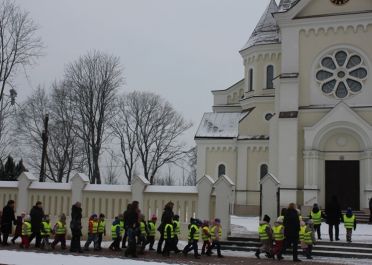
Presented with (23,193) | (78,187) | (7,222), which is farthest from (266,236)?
(23,193)

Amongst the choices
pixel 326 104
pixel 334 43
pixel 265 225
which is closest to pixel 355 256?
pixel 265 225

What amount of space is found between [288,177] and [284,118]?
3215mm

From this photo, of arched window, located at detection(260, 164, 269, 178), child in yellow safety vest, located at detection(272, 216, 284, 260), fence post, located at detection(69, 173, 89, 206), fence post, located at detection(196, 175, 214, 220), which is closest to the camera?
child in yellow safety vest, located at detection(272, 216, 284, 260)

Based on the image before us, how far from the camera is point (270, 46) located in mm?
36375

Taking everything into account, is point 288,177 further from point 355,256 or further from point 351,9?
point 355,256

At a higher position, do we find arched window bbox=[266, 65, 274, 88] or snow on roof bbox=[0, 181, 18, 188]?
arched window bbox=[266, 65, 274, 88]

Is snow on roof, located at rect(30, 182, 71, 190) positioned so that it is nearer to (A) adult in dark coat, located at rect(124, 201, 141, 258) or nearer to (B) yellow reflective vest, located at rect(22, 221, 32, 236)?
(B) yellow reflective vest, located at rect(22, 221, 32, 236)

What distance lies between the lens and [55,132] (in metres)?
43.3

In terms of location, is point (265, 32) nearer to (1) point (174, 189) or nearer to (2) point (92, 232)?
(1) point (174, 189)

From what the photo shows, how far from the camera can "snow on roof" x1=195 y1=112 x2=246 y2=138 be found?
1420 inches

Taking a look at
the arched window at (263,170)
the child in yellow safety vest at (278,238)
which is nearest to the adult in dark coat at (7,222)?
the child in yellow safety vest at (278,238)

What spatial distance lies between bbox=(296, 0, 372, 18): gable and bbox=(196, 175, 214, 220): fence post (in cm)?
1427

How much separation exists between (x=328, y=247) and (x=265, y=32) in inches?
932

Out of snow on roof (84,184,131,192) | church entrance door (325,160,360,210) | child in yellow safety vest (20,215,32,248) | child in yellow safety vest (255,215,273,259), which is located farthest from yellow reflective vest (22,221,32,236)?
church entrance door (325,160,360,210)
